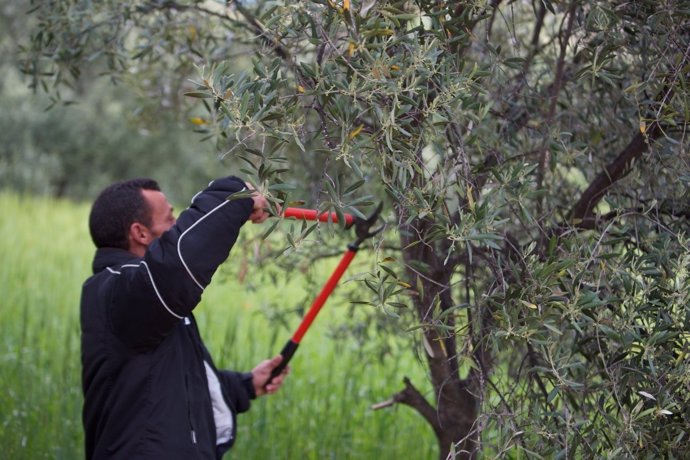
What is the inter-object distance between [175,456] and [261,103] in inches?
52.1

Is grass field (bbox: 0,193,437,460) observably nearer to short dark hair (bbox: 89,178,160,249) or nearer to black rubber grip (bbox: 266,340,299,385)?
black rubber grip (bbox: 266,340,299,385)

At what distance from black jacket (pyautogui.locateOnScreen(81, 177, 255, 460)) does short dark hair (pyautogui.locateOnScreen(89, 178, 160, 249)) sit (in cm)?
6

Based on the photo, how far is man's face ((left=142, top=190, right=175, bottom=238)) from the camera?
3.48 meters

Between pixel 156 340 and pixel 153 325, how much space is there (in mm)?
112

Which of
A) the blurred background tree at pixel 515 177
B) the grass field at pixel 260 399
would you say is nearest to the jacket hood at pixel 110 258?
the blurred background tree at pixel 515 177

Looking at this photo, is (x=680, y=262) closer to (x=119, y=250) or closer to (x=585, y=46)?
(x=585, y=46)

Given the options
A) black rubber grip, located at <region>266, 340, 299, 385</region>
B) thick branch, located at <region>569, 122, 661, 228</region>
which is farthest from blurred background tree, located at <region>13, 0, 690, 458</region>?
black rubber grip, located at <region>266, 340, 299, 385</region>

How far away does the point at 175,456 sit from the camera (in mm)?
3125

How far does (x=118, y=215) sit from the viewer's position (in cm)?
344

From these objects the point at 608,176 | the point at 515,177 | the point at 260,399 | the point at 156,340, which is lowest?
the point at 260,399

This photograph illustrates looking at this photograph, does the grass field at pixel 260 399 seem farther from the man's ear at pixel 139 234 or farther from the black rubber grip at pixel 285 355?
the man's ear at pixel 139 234

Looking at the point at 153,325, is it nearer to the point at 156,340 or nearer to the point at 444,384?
the point at 156,340

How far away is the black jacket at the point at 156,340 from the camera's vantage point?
9.39 ft

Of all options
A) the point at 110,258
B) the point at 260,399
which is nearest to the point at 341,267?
the point at 110,258
